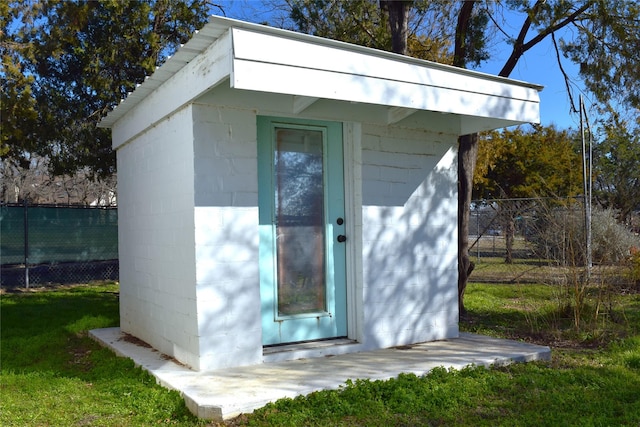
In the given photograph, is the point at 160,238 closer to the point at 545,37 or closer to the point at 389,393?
the point at 389,393

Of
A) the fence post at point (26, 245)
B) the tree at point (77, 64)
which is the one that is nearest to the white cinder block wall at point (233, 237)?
the tree at point (77, 64)

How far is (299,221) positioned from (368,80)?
1522 millimetres

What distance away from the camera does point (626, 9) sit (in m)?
7.42

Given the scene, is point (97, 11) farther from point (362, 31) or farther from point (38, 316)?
point (38, 316)

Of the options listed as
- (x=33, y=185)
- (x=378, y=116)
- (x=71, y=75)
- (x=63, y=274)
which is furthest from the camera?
(x=33, y=185)

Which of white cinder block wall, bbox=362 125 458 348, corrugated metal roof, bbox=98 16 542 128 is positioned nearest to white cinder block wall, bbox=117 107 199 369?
corrugated metal roof, bbox=98 16 542 128

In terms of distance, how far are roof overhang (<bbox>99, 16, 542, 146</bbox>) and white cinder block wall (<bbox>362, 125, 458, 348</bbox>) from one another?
0.39 meters

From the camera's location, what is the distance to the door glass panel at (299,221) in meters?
5.26

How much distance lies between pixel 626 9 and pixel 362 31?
12.8 feet

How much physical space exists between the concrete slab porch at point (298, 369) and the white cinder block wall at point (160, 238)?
10.6 inches

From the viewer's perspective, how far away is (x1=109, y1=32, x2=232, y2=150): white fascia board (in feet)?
13.5

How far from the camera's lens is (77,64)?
1136cm

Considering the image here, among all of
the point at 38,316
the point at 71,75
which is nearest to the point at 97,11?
the point at 71,75

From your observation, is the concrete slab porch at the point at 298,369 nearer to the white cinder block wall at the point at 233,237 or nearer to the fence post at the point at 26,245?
the white cinder block wall at the point at 233,237
